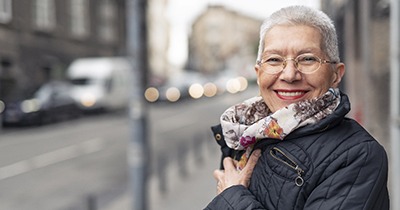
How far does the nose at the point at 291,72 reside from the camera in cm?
143

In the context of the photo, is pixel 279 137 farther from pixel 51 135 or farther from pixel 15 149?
pixel 51 135

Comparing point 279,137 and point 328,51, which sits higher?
point 328,51

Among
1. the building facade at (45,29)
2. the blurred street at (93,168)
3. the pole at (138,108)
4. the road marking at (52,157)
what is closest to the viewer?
the building facade at (45,29)

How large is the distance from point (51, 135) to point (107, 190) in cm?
736

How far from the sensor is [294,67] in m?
1.44

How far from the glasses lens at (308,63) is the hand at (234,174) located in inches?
9.4

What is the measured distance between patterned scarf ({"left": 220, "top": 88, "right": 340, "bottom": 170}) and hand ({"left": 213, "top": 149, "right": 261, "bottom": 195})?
0.09 ft

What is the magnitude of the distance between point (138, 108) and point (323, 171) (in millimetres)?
4847

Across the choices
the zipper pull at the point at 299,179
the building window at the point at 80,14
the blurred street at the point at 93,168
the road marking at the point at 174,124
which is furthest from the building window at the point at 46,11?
the road marking at the point at 174,124

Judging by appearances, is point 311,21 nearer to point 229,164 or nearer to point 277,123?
point 277,123

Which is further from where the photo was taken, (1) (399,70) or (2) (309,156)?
(1) (399,70)

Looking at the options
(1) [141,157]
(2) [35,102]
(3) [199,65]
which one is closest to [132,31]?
(1) [141,157]

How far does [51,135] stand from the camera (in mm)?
15625

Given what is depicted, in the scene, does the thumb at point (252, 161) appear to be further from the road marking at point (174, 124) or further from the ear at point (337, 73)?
the road marking at point (174, 124)
